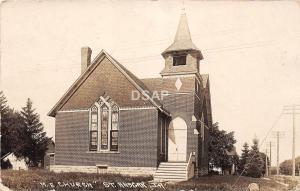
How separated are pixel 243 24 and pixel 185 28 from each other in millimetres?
1828

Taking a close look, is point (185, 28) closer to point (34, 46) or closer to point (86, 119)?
point (34, 46)

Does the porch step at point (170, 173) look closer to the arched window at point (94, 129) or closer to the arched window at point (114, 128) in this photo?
the arched window at point (114, 128)

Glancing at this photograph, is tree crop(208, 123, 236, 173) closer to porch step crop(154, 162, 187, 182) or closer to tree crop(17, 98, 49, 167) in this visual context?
porch step crop(154, 162, 187, 182)

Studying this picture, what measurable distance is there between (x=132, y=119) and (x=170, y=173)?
8.72ft

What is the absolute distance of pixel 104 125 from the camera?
54.4ft

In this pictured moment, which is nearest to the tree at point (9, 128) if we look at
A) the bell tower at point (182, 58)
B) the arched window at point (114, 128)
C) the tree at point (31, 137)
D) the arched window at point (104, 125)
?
the tree at point (31, 137)

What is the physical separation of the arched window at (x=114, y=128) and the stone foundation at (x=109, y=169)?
89 centimetres

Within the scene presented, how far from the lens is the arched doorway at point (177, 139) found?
17.9 m

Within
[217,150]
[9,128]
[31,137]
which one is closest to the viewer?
[9,128]

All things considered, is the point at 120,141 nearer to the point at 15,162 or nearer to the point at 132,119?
the point at 132,119

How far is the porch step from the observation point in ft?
49.6

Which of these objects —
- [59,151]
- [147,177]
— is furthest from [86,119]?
[147,177]

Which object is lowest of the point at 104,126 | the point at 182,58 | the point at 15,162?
the point at 15,162

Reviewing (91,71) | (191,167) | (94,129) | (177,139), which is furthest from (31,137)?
(191,167)
